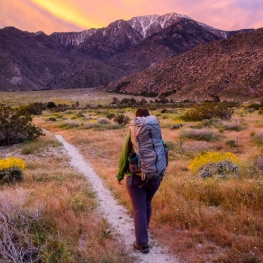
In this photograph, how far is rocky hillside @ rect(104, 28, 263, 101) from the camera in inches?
2537

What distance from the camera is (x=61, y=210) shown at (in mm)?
5016

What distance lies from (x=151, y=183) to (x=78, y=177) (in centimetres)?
513

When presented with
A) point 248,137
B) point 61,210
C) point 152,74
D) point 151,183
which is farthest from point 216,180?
point 152,74

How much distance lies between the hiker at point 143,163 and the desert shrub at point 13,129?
1415cm

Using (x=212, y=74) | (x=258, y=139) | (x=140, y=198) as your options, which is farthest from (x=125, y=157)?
(x=212, y=74)

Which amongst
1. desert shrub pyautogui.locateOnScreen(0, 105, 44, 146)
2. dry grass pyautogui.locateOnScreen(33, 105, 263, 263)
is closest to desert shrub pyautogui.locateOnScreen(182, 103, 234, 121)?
desert shrub pyautogui.locateOnScreen(0, 105, 44, 146)

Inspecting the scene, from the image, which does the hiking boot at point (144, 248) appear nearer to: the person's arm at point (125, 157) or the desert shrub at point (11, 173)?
the person's arm at point (125, 157)

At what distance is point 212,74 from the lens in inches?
2940

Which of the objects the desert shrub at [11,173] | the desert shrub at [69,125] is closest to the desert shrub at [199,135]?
the desert shrub at [11,173]

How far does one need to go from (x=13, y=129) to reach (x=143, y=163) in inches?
585

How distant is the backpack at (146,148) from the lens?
3.74 m

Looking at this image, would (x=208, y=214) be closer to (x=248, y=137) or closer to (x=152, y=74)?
(x=248, y=137)

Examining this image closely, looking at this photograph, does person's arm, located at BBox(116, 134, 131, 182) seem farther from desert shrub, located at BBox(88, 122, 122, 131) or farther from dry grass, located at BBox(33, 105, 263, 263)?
desert shrub, located at BBox(88, 122, 122, 131)

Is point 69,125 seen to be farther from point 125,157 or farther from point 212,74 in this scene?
point 212,74
